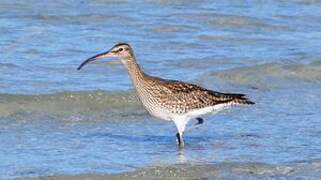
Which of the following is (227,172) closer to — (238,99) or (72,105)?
(238,99)

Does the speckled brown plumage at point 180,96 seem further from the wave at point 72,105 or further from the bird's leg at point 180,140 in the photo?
the wave at point 72,105

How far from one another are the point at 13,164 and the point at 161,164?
131cm

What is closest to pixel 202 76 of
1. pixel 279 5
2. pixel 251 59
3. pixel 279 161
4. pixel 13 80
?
pixel 251 59

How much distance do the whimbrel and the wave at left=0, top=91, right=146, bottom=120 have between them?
106 cm

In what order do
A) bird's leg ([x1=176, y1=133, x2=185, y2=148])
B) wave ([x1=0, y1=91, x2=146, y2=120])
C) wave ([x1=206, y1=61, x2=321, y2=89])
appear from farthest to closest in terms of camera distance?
wave ([x1=206, y1=61, x2=321, y2=89]) < wave ([x1=0, y1=91, x2=146, y2=120]) < bird's leg ([x1=176, y1=133, x2=185, y2=148])

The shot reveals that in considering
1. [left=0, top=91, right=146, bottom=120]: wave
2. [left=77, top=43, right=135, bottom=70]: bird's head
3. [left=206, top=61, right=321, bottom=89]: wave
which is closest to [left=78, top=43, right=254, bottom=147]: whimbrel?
[left=77, top=43, right=135, bottom=70]: bird's head

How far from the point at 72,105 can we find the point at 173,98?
5.90 ft

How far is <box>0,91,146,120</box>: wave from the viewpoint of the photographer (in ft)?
42.6

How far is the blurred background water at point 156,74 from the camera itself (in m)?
11.1

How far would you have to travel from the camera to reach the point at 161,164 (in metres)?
10.8

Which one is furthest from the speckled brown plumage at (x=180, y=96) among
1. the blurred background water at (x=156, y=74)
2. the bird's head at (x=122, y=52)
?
the blurred background water at (x=156, y=74)

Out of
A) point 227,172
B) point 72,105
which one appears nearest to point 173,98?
point 227,172

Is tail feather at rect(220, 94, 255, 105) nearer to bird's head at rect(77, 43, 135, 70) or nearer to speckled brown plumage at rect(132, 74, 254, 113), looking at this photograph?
speckled brown plumage at rect(132, 74, 254, 113)

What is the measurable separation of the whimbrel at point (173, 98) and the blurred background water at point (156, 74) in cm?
27
